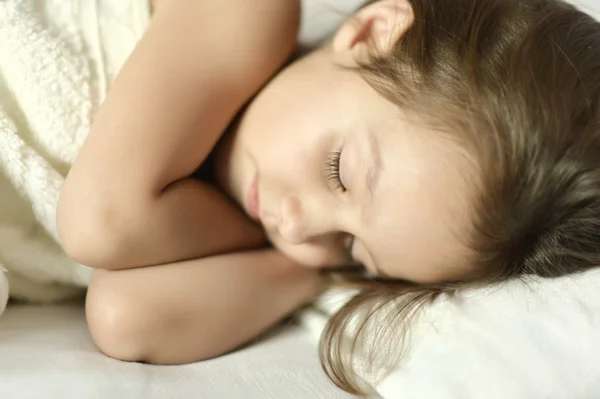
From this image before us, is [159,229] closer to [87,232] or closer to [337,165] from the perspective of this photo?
[87,232]

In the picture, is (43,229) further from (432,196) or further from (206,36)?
(432,196)

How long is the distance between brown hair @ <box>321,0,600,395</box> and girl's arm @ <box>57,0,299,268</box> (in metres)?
0.16

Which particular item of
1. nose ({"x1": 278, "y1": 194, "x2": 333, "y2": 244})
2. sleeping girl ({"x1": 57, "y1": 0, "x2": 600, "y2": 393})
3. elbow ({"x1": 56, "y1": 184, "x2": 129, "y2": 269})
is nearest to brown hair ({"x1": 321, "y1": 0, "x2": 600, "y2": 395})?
sleeping girl ({"x1": 57, "y1": 0, "x2": 600, "y2": 393})

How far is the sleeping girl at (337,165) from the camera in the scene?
69 centimetres

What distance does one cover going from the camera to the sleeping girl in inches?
27.4

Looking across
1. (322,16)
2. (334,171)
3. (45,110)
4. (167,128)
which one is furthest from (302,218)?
(322,16)

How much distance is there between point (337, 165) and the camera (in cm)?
77

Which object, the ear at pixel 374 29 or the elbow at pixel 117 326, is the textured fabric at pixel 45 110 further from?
the ear at pixel 374 29

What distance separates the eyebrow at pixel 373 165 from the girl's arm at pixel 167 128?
7.7 inches

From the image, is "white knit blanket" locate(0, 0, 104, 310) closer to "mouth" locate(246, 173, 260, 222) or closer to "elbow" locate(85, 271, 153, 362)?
"elbow" locate(85, 271, 153, 362)

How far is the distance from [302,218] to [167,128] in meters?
0.19

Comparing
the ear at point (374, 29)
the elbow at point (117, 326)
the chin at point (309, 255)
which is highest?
the ear at point (374, 29)

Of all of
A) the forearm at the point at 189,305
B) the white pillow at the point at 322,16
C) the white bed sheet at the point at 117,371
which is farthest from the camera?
the white pillow at the point at 322,16

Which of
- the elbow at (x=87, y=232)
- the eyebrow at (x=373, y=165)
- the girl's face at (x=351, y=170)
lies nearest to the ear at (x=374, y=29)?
the girl's face at (x=351, y=170)
